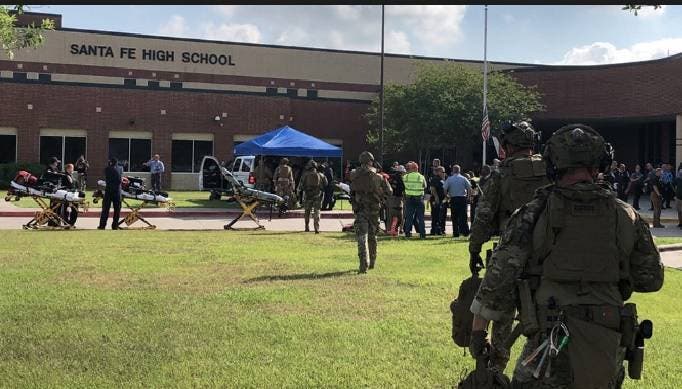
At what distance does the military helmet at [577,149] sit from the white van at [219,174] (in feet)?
80.6

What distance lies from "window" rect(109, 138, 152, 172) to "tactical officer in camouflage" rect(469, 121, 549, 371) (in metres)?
35.7

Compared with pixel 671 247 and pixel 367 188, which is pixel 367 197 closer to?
pixel 367 188

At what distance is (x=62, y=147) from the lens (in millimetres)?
38281

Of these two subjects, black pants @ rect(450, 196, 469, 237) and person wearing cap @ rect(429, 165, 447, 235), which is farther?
person wearing cap @ rect(429, 165, 447, 235)

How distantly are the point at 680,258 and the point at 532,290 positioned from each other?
11.0 metres

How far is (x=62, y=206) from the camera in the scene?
17.5 metres

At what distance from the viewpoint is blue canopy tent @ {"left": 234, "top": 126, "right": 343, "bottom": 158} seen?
2391 cm

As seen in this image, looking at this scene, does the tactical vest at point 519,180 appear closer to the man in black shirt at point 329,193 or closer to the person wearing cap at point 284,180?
the person wearing cap at point 284,180

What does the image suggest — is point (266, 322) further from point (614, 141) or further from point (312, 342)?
point (614, 141)

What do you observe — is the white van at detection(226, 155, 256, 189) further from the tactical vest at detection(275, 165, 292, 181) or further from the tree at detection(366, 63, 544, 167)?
the tree at detection(366, 63, 544, 167)

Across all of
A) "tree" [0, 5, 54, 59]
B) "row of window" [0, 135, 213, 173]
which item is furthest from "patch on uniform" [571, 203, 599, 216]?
"row of window" [0, 135, 213, 173]

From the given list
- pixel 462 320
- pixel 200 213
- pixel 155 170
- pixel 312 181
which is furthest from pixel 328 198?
pixel 462 320

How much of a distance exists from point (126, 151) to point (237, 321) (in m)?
34.4

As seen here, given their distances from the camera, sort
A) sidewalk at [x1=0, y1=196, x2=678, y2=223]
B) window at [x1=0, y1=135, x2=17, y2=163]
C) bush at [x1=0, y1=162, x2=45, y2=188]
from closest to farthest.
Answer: sidewalk at [x1=0, y1=196, x2=678, y2=223], bush at [x1=0, y1=162, x2=45, y2=188], window at [x1=0, y1=135, x2=17, y2=163]
